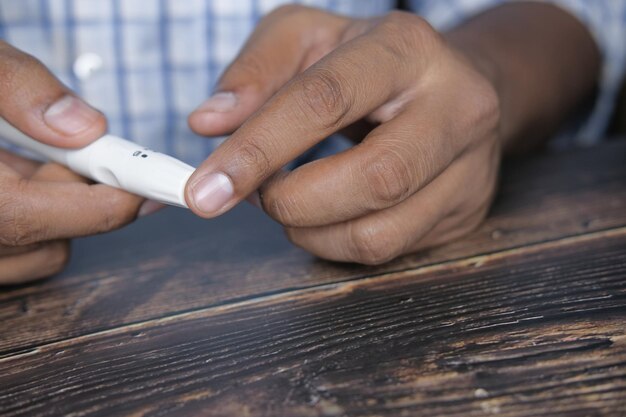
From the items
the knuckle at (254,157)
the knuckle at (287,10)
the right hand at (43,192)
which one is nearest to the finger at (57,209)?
the right hand at (43,192)

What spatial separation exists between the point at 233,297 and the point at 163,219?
7.6 inches

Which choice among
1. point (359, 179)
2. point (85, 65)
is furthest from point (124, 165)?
point (85, 65)

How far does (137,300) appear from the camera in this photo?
0.43 m

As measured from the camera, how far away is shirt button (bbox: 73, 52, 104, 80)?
0.77 m

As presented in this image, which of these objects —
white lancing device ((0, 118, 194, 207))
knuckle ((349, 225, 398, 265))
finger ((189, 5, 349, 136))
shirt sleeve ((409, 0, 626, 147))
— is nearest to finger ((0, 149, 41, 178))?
white lancing device ((0, 118, 194, 207))

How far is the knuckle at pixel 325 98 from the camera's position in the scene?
15.6 inches

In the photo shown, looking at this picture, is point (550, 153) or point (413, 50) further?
point (550, 153)

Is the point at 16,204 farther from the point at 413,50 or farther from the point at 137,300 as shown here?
the point at 413,50

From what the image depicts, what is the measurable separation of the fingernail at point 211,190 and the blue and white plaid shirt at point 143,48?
0.46 m

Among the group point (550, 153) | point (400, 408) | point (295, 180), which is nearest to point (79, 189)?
point (295, 180)

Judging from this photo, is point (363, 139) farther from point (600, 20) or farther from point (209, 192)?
point (600, 20)

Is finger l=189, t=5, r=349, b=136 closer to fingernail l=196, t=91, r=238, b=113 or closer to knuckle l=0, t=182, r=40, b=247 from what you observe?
fingernail l=196, t=91, r=238, b=113

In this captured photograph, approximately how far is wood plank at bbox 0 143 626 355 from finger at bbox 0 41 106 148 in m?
0.10

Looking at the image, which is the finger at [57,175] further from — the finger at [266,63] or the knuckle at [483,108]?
the knuckle at [483,108]
